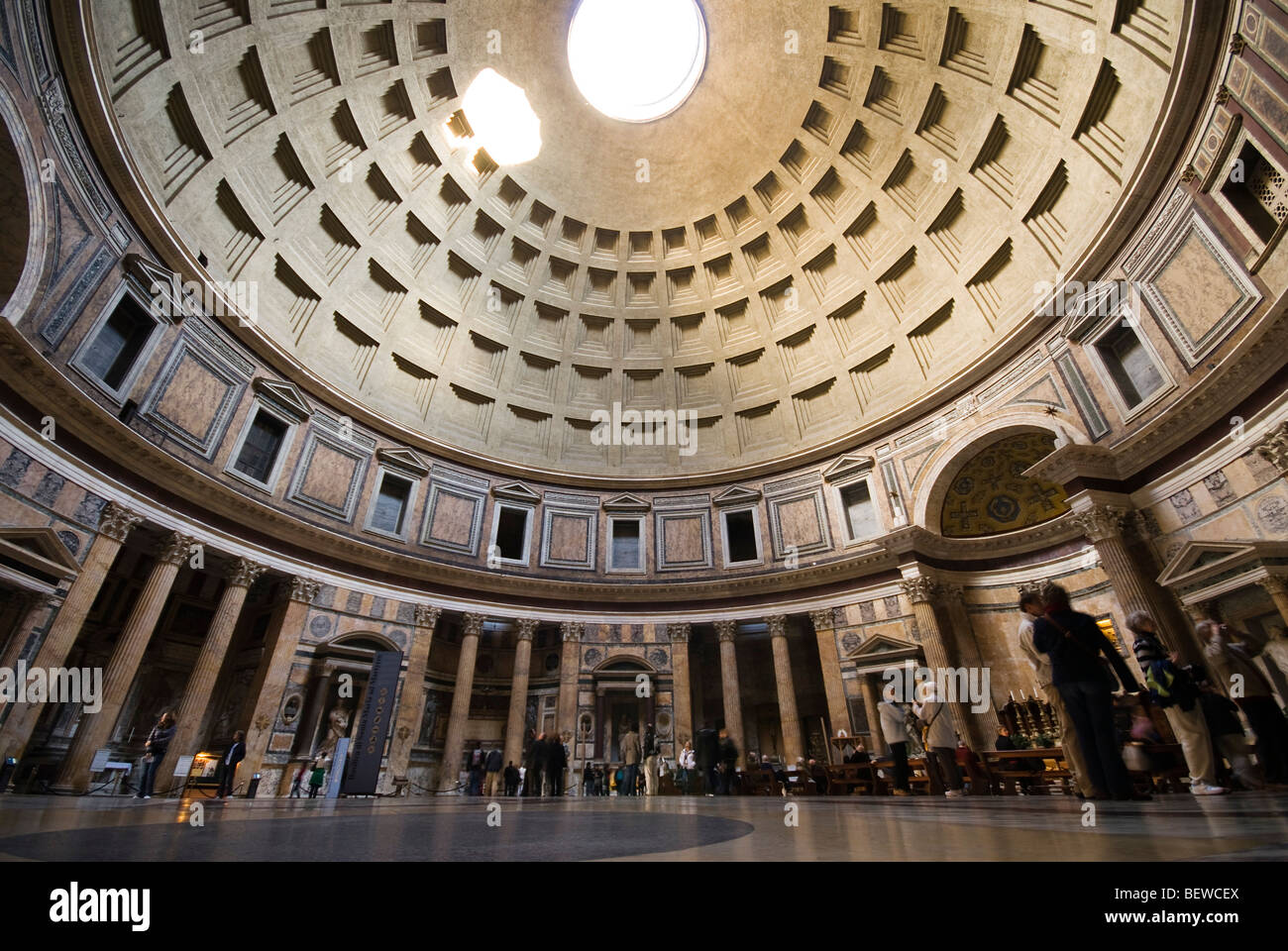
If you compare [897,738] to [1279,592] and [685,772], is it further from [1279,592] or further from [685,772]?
[685,772]

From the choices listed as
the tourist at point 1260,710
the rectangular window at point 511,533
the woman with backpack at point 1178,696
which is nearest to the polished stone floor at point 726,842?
the woman with backpack at point 1178,696

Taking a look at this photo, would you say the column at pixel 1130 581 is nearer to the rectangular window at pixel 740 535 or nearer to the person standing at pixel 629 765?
the rectangular window at pixel 740 535

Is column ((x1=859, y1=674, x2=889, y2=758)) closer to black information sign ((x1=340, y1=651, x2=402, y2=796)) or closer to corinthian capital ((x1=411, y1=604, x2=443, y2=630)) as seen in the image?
black information sign ((x1=340, y1=651, x2=402, y2=796))

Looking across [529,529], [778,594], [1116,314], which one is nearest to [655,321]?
[529,529]

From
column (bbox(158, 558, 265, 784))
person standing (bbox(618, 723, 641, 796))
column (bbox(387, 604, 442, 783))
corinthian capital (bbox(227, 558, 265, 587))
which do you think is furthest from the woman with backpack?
corinthian capital (bbox(227, 558, 265, 587))

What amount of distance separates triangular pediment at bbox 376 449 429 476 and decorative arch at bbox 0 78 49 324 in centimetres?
1006

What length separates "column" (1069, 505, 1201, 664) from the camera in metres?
12.0

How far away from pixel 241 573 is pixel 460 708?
7.68 meters

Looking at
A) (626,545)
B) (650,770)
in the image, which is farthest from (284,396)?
(650,770)

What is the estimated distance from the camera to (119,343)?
14.3m

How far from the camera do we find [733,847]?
2193mm

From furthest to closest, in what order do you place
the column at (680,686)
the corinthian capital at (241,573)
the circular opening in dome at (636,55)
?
the circular opening in dome at (636,55), the column at (680,686), the corinthian capital at (241,573)

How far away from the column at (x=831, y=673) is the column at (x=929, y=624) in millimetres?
2769

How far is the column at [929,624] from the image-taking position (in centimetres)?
1631
